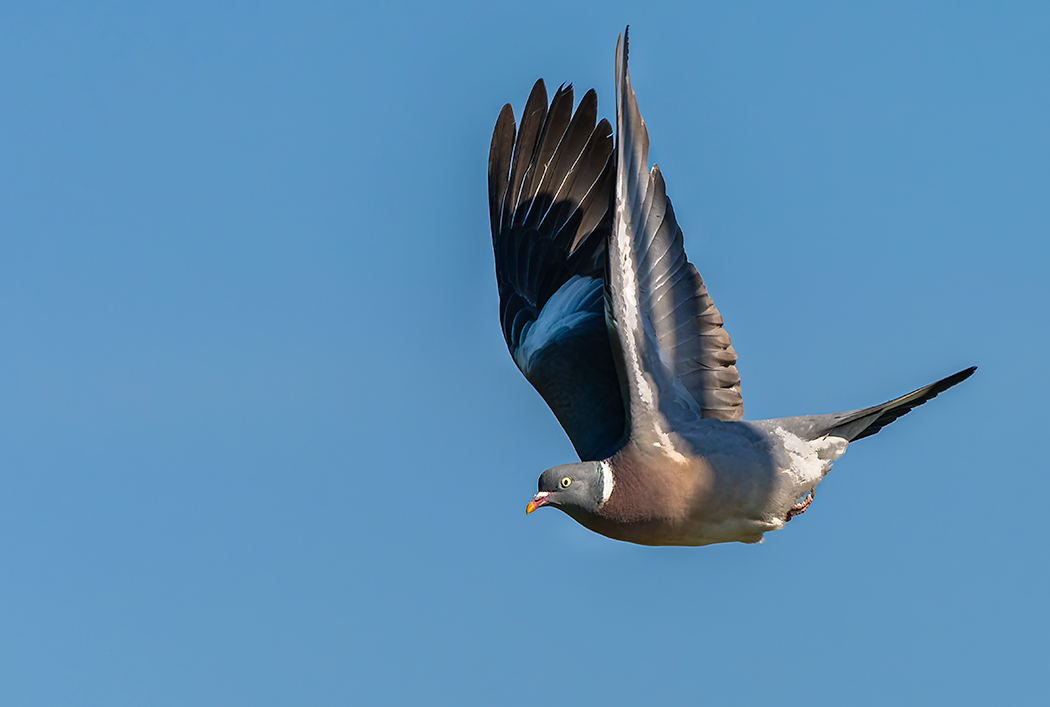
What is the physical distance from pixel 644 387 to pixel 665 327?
62cm

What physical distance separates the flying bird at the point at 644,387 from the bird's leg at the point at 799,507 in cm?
2

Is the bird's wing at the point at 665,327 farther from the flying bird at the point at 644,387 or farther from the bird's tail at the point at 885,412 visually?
the bird's tail at the point at 885,412

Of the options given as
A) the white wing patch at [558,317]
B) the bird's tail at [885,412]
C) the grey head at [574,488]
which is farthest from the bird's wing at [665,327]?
the white wing patch at [558,317]

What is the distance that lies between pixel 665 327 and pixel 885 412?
1.69m

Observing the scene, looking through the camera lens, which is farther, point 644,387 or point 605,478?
point 644,387

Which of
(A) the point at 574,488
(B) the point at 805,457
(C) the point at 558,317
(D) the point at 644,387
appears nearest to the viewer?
(A) the point at 574,488

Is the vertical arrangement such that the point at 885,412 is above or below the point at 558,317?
below

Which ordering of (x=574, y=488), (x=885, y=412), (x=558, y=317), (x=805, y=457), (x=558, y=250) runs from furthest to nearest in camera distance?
(x=558, y=250) → (x=558, y=317) → (x=885, y=412) → (x=805, y=457) → (x=574, y=488)

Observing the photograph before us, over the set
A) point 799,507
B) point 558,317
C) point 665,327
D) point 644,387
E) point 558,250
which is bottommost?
point 799,507

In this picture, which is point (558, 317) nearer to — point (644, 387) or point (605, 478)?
point (644, 387)

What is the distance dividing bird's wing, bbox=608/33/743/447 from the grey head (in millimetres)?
479

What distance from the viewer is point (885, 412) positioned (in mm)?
9805

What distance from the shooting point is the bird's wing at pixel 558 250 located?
1059 centimetres

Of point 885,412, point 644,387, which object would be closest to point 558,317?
point 644,387
